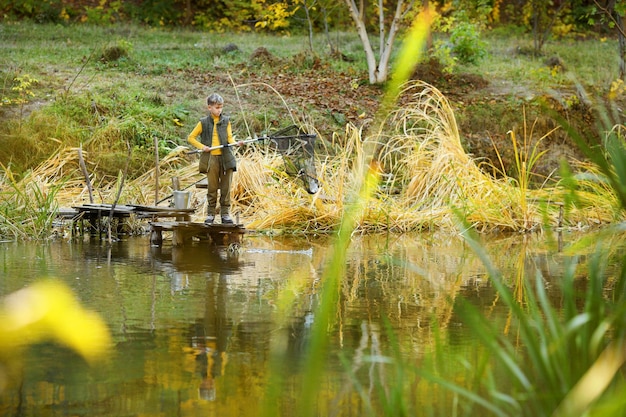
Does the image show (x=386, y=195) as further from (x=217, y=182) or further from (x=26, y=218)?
(x=26, y=218)

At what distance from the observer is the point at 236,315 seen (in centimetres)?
796

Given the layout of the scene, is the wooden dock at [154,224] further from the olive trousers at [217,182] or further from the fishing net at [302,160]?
the fishing net at [302,160]

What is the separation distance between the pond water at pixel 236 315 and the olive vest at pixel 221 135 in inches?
41.6

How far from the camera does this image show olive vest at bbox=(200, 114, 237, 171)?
43.5 feet

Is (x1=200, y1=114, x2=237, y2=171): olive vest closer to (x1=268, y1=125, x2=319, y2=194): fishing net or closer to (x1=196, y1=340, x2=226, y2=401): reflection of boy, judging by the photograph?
(x1=268, y1=125, x2=319, y2=194): fishing net

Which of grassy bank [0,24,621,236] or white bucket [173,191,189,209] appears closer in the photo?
white bucket [173,191,189,209]

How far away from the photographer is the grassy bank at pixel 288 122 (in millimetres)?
15539

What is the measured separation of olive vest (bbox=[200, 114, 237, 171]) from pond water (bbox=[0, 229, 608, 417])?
1.06 meters

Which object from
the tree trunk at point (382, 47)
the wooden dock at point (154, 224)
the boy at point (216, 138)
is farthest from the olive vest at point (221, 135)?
the tree trunk at point (382, 47)

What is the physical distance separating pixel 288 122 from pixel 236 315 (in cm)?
1370

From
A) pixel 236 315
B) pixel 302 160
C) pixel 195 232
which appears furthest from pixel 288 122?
pixel 236 315

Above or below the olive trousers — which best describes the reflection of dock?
below

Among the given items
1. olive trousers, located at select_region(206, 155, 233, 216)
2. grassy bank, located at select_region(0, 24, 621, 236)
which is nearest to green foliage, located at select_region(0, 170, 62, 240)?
grassy bank, located at select_region(0, 24, 621, 236)

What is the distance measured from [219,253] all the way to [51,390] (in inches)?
273
